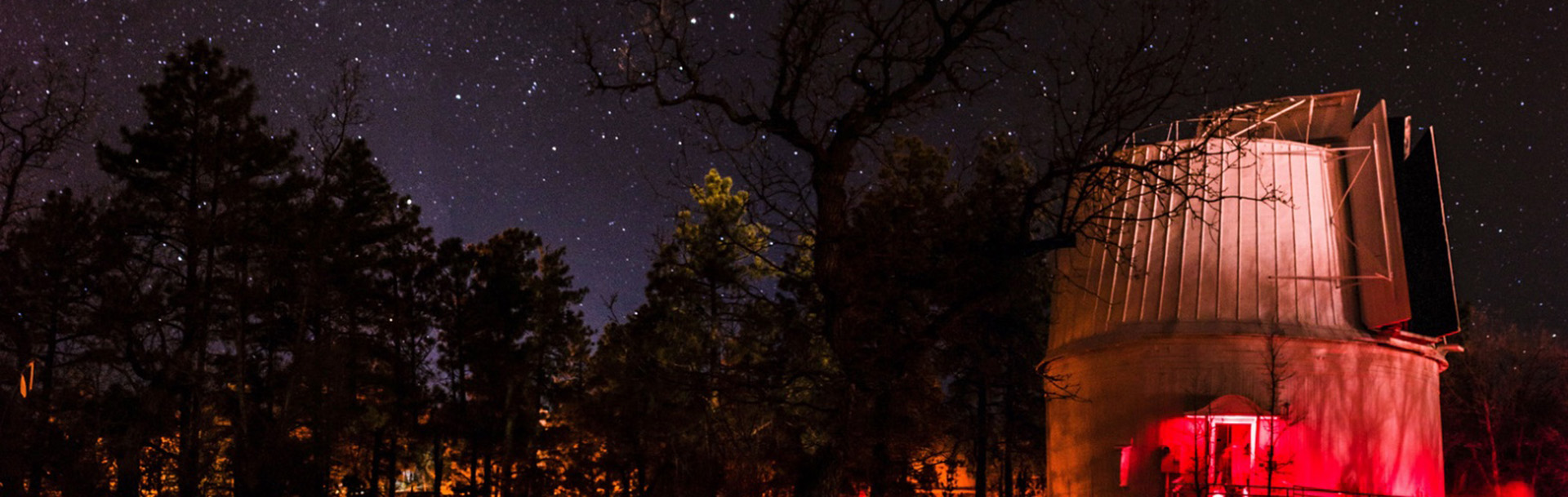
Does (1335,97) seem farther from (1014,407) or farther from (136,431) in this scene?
(136,431)

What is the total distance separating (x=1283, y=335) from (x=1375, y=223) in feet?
11.4

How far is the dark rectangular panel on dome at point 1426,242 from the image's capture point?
2095 cm

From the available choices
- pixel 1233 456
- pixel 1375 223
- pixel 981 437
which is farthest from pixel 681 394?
pixel 1375 223

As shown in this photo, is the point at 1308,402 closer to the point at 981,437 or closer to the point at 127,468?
the point at 981,437

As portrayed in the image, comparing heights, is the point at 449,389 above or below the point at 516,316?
below

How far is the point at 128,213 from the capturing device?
24.7m

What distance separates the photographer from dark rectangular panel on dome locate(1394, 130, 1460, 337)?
825 inches

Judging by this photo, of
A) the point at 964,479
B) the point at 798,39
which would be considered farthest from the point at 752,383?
the point at 964,479

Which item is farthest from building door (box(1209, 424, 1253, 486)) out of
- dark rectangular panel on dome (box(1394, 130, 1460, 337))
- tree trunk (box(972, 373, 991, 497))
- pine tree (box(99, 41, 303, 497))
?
pine tree (box(99, 41, 303, 497))

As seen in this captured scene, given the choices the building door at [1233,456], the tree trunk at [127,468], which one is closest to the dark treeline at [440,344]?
the tree trunk at [127,468]

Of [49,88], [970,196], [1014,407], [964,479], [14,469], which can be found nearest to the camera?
[970,196]

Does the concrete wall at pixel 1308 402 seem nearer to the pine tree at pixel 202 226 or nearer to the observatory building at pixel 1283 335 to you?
the observatory building at pixel 1283 335

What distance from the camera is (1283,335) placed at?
66.4ft

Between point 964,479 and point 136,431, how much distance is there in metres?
39.3
